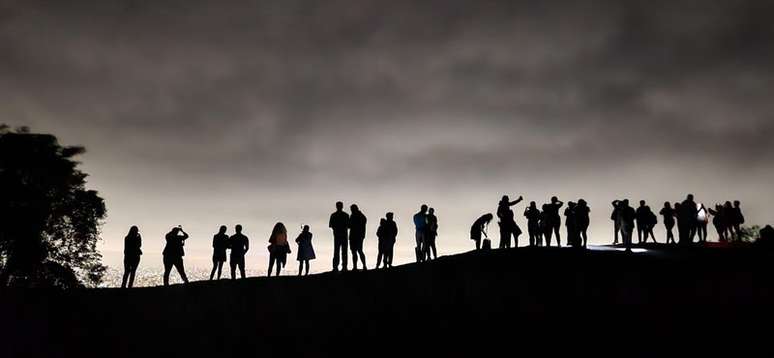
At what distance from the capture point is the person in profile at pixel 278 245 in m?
20.5

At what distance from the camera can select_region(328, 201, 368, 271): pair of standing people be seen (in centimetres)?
1808

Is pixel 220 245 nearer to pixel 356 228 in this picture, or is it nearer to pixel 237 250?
pixel 237 250

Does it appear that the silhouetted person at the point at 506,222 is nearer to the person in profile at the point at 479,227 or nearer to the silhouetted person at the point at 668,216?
the person in profile at the point at 479,227

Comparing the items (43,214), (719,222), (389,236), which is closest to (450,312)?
(389,236)

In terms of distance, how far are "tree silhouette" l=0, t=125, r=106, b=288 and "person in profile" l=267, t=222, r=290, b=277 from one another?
60.3 ft

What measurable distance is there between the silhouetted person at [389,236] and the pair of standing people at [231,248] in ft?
17.2

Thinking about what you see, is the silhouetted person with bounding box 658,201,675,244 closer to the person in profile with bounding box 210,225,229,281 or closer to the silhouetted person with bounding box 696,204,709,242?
the silhouetted person with bounding box 696,204,709,242

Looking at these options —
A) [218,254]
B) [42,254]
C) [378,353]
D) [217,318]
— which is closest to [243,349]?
[217,318]

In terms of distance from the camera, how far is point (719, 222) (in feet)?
81.7

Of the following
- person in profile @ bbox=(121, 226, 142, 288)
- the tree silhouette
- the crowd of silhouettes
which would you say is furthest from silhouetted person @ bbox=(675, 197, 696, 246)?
the tree silhouette

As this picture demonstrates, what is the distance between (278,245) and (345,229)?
3.62 m

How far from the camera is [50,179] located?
32.8 m

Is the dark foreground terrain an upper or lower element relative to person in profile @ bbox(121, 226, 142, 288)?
lower

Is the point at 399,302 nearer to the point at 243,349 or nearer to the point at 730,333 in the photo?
the point at 243,349
